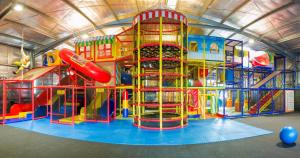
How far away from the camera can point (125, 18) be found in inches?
579

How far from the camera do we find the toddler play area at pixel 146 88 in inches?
261

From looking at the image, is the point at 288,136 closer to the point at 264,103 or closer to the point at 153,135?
the point at 153,135

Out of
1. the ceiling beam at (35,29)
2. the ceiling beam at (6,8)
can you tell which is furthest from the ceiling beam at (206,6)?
the ceiling beam at (35,29)

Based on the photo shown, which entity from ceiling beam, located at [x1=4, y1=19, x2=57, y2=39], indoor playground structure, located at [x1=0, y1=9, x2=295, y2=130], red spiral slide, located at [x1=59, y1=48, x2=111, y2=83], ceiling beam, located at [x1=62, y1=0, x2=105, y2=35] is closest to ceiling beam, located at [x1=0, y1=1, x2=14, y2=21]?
ceiling beam, located at [x1=4, y1=19, x2=57, y2=39]

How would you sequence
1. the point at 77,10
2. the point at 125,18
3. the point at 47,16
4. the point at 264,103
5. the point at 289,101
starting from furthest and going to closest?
the point at 125,18 < the point at 289,101 < the point at 264,103 < the point at 77,10 < the point at 47,16

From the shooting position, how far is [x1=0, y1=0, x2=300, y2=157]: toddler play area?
6633mm

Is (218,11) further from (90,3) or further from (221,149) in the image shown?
(221,149)

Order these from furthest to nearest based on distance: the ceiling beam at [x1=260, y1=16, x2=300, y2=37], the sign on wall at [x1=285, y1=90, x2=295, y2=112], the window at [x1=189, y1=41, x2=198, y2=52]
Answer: the sign on wall at [x1=285, y1=90, x2=295, y2=112] < the ceiling beam at [x1=260, y1=16, x2=300, y2=37] < the window at [x1=189, y1=41, x2=198, y2=52]

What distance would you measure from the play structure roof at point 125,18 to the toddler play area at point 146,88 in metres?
0.19

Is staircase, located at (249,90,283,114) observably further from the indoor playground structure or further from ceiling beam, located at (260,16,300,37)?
ceiling beam, located at (260,16,300,37)

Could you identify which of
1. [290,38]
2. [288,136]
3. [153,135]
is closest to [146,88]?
[153,135]

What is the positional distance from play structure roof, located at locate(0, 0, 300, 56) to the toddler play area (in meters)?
0.19

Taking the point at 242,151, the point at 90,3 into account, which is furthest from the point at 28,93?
the point at 242,151

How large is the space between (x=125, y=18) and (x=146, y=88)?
384 inches
